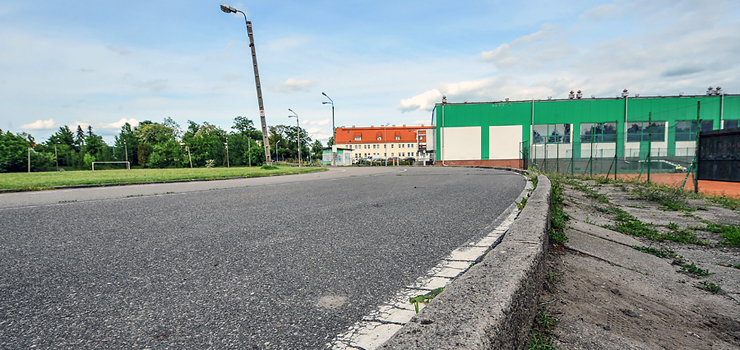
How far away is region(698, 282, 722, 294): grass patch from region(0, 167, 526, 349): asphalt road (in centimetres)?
186

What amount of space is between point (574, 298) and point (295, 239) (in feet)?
8.72

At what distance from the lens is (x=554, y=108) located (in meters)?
40.5

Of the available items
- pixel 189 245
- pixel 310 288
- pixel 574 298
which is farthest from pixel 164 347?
pixel 574 298

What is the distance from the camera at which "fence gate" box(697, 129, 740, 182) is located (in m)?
9.21

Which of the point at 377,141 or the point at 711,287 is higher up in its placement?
the point at 377,141

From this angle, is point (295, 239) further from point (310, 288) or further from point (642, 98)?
point (642, 98)

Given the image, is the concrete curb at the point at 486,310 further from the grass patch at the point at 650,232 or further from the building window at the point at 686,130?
the building window at the point at 686,130

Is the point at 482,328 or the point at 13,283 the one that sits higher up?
the point at 482,328

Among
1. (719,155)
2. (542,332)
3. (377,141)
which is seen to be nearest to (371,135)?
(377,141)

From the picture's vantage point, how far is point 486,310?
141 cm

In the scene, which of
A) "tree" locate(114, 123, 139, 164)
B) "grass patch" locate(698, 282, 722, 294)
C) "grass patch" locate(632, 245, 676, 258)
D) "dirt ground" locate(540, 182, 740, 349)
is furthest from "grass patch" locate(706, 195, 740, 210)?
"tree" locate(114, 123, 139, 164)

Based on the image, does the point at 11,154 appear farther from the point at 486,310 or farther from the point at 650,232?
the point at 650,232

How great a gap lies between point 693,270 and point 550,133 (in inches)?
1650

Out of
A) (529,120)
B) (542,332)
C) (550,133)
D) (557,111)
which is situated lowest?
→ (542,332)
